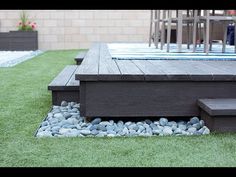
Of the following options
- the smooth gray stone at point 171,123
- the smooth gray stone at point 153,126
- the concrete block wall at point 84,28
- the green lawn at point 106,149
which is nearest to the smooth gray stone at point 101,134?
the green lawn at point 106,149

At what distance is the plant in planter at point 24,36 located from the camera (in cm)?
969

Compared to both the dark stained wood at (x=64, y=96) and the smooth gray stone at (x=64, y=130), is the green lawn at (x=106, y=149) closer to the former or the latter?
the smooth gray stone at (x=64, y=130)

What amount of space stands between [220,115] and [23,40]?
8.35 meters

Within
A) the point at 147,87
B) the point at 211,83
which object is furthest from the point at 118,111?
the point at 211,83

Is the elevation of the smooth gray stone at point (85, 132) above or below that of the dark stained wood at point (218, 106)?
below

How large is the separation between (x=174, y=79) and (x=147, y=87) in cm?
18

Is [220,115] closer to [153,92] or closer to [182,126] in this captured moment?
[182,126]

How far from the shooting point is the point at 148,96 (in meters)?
2.45

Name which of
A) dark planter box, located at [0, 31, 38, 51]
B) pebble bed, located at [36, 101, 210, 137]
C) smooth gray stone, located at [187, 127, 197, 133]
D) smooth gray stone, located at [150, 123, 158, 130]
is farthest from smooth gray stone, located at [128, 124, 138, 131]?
dark planter box, located at [0, 31, 38, 51]

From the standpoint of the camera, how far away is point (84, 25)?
33.3 ft

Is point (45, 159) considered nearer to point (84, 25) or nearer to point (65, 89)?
point (65, 89)

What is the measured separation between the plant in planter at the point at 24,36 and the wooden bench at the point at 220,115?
808 cm
